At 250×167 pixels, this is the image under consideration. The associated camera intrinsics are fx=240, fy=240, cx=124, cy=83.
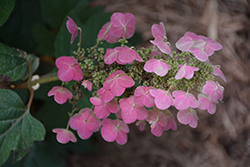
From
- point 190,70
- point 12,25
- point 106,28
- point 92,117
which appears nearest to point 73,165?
point 12,25

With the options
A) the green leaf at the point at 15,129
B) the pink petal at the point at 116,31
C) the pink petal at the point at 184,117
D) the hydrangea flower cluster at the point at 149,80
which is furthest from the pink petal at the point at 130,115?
the green leaf at the point at 15,129

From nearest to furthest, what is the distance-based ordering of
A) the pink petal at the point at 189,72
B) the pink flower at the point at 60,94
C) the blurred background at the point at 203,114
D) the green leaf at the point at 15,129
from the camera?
the pink petal at the point at 189,72
the pink flower at the point at 60,94
the green leaf at the point at 15,129
the blurred background at the point at 203,114

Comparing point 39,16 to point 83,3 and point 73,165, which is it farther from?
point 73,165

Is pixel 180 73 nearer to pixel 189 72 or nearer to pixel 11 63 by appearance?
pixel 189 72

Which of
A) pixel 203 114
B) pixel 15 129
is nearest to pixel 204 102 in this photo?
pixel 15 129

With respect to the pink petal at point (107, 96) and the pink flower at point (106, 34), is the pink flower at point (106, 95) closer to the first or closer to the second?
the pink petal at point (107, 96)

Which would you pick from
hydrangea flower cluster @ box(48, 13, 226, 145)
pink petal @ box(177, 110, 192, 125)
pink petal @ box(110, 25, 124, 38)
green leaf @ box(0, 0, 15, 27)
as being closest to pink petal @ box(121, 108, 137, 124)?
hydrangea flower cluster @ box(48, 13, 226, 145)
